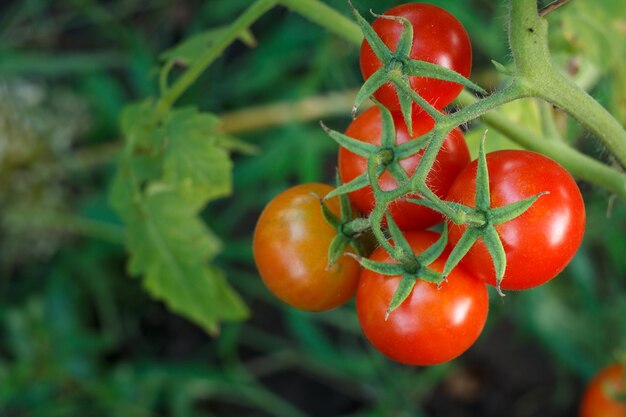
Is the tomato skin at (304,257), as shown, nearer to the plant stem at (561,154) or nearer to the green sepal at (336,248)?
the green sepal at (336,248)

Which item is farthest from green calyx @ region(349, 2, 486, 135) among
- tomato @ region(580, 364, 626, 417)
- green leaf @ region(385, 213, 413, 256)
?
tomato @ region(580, 364, 626, 417)

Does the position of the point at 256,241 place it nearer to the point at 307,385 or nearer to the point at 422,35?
the point at 422,35

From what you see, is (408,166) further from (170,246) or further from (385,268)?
(170,246)

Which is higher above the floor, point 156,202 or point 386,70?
point 386,70

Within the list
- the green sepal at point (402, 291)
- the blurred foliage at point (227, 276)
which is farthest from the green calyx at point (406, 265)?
the blurred foliage at point (227, 276)

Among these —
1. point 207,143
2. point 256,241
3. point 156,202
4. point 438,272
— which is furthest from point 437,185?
point 156,202

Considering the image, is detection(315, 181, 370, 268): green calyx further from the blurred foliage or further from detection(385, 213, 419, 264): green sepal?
the blurred foliage

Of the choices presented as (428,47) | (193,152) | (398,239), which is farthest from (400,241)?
(193,152)
